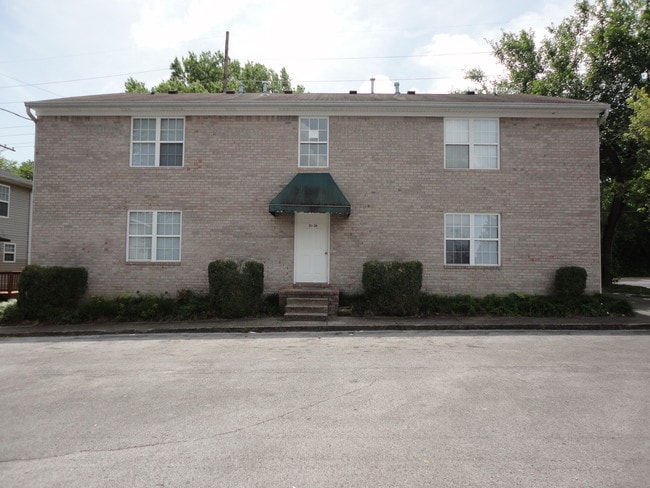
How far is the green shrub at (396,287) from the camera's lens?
1136cm

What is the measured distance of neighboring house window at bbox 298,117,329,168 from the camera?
A: 13094 mm

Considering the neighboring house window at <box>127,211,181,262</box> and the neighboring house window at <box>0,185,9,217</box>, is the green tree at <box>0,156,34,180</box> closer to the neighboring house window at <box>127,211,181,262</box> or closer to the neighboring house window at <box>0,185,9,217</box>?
the neighboring house window at <box>0,185,9,217</box>

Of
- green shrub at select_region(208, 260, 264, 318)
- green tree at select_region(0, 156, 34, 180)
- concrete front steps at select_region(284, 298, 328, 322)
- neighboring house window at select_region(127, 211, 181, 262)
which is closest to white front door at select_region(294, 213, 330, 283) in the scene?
concrete front steps at select_region(284, 298, 328, 322)

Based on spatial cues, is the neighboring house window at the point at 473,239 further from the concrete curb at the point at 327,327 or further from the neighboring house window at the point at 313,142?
the neighboring house window at the point at 313,142

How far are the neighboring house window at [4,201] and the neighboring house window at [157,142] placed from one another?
493 inches

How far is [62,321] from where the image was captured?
1103 cm

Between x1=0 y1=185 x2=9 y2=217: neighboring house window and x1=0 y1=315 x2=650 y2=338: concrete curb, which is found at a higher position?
x1=0 y1=185 x2=9 y2=217: neighboring house window

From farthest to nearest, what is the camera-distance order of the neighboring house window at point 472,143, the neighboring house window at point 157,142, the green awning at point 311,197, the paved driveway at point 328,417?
the neighboring house window at point 157,142, the neighboring house window at point 472,143, the green awning at point 311,197, the paved driveway at point 328,417

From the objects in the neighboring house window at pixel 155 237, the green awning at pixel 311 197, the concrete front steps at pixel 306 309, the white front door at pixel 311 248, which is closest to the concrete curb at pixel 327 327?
the concrete front steps at pixel 306 309

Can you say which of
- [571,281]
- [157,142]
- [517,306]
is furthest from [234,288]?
[571,281]

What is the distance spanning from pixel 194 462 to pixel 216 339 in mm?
5913

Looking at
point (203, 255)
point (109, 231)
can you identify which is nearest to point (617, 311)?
point (203, 255)

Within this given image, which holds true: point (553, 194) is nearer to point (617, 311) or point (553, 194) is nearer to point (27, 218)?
point (617, 311)

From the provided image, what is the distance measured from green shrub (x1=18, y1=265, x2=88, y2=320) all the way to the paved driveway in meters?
3.87
